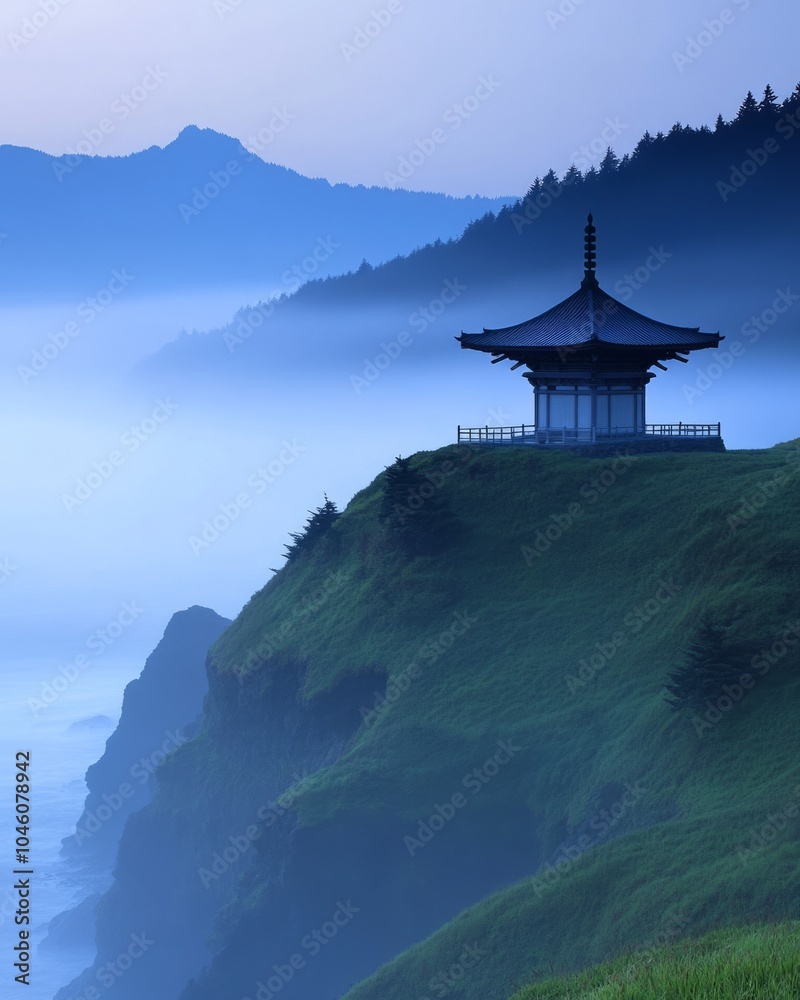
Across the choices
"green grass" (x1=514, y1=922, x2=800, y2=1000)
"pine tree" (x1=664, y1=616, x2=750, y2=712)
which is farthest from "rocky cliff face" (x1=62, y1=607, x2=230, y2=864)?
"green grass" (x1=514, y1=922, x2=800, y2=1000)

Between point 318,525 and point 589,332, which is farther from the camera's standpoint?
point 318,525

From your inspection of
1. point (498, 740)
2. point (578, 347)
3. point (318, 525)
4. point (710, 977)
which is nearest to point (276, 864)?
point (498, 740)

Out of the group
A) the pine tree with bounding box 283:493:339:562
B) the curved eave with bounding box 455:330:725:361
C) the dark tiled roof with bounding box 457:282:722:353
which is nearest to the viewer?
the curved eave with bounding box 455:330:725:361

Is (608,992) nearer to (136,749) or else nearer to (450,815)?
(450,815)

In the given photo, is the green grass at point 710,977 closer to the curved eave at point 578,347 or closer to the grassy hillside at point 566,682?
the grassy hillside at point 566,682

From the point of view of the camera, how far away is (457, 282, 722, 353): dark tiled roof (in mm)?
75000

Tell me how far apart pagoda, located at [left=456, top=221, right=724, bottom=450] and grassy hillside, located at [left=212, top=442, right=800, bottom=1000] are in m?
3.07

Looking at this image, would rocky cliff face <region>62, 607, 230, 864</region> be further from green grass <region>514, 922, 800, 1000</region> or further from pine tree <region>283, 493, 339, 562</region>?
green grass <region>514, 922, 800, 1000</region>

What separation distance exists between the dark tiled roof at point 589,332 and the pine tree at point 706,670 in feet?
80.4

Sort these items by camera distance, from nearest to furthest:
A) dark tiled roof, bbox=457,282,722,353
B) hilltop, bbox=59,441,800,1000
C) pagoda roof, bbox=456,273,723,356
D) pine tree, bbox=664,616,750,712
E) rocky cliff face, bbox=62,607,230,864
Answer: hilltop, bbox=59,441,800,1000
pine tree, bbox=664,616,750,712
pagoda roof, bbox=456,273,723,356
dark tiled roof, bbox=457,282,722,353
rocky cliff face, bbox=62,607,230,864

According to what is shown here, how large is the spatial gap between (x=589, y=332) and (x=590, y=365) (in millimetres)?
2037

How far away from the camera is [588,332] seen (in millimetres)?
75250

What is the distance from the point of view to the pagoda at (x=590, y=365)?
74938 millimetres

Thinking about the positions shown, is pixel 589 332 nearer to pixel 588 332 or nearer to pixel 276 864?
pixel 588 332
